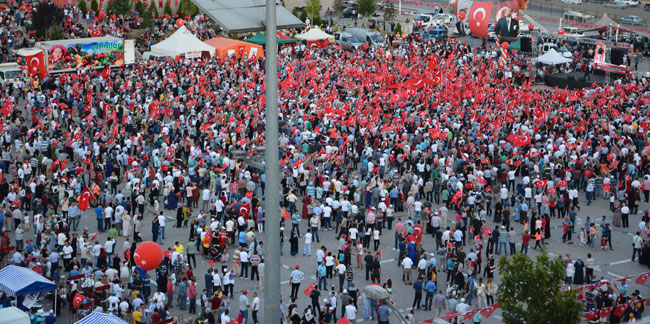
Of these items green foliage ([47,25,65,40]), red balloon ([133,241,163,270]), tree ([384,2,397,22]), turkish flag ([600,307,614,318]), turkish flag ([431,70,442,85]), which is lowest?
turkish flag ([600,307,614,318])

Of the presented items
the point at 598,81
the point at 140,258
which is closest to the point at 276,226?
the point at 140,258

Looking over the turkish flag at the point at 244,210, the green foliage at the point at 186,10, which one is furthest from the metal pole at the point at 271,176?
the green foliage at the point at 186,10

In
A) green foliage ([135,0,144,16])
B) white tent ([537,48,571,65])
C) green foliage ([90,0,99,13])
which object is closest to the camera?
white tent ([537,48,571,65])

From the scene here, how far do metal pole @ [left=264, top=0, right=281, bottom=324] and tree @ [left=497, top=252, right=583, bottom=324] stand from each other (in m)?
8.55

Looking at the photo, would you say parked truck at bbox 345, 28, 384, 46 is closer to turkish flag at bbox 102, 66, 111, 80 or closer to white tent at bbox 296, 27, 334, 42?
white tent at bbox 296, 27, 334, 42

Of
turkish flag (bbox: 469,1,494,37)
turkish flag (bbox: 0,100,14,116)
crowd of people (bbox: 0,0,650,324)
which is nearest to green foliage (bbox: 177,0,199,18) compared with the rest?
crowd of people (bbox: 0,0,650,324)

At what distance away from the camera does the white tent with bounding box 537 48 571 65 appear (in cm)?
5006

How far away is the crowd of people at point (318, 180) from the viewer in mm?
21891

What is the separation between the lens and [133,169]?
96.4 feet

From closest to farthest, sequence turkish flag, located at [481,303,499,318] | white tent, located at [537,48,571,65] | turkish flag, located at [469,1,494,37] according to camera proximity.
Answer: turkish flag, located at [481,303,499,318] < white tent, located at [537,48,571,65] < turkish flag, located at [469,1,494,37]

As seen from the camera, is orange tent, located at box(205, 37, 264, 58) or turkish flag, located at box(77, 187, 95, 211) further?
orange tent, located at box(205, 37, 264, 58)

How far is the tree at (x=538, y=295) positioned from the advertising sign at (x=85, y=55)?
109ft

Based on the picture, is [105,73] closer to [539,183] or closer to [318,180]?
[318,180]

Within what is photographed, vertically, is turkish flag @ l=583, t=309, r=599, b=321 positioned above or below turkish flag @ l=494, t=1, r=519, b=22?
below
